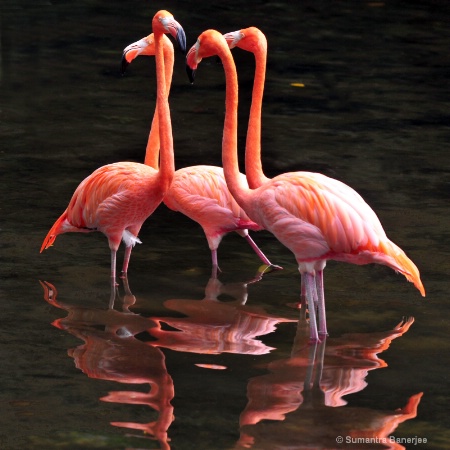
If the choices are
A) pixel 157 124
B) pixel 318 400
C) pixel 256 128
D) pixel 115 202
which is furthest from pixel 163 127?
pixel 318 400

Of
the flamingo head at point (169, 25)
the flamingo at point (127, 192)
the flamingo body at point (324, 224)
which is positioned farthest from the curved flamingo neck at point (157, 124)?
the flamingo body at point (324, 224)

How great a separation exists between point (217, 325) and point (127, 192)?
0.97 metres

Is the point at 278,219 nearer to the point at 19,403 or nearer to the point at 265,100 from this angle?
the point at 19,403

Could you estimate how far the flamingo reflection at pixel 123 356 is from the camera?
183 inches

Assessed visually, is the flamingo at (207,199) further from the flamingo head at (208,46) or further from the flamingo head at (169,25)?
the flamingo head at (208,46)

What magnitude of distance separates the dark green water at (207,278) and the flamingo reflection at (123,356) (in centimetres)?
1

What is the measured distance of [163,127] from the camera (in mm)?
6055

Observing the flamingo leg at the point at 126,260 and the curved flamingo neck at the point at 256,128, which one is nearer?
the curved flamingo neck at the point at 256,128

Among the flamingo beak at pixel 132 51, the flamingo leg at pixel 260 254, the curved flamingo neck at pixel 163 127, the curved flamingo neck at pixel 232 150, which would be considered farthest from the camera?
the flamingo leg at pixel 260 254

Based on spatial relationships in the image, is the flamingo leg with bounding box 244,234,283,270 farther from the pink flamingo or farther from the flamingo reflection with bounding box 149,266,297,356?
the pink flamingo

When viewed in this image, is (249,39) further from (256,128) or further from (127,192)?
(127,192)

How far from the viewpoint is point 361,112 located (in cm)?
1054

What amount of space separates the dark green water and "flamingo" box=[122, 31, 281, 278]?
0.25 m

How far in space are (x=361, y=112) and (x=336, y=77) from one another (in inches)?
58.1
